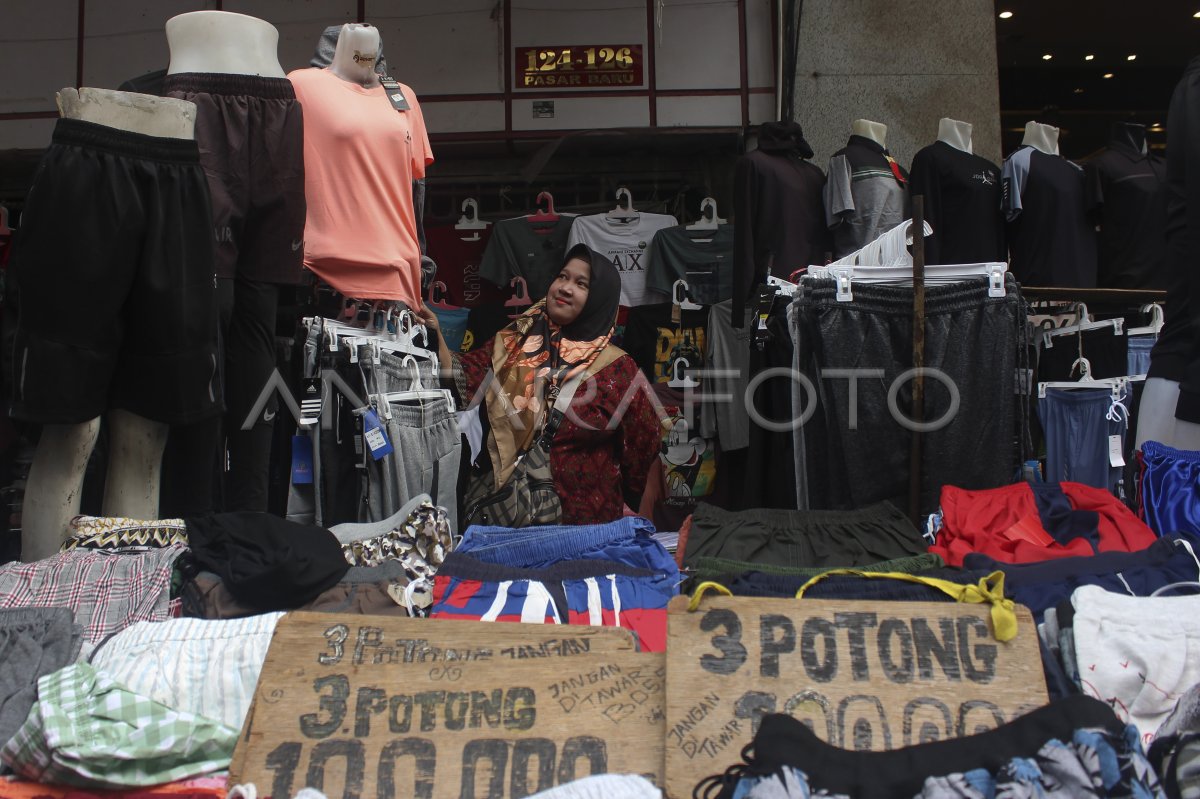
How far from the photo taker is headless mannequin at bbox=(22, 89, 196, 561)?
2.28 metres

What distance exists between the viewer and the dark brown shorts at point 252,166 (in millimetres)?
2736

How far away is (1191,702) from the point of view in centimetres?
142

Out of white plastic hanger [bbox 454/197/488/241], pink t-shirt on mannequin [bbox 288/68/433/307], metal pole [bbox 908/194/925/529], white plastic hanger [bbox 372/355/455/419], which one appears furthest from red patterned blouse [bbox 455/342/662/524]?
white plastic hanger [bbox 454/197/488/241]

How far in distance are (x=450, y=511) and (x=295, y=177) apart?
3.92ft

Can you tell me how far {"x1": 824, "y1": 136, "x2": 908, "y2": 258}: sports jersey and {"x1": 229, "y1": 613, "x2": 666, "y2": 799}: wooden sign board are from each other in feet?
10.6

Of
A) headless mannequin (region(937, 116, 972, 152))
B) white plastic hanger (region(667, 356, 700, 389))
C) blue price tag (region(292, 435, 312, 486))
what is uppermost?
headless mannequin (region(937, 116, 972, 152))

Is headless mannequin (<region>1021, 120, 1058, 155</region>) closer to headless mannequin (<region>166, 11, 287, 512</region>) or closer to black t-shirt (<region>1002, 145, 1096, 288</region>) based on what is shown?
black t-shirt (<region>1002, 145, 1096, 288</region>)

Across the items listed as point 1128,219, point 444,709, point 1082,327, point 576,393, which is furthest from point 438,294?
point 444,709

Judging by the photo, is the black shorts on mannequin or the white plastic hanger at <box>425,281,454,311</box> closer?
the black shorts on mannequin

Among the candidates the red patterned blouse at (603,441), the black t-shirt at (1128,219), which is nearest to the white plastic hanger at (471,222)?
the red patterned blouse at (603,441)

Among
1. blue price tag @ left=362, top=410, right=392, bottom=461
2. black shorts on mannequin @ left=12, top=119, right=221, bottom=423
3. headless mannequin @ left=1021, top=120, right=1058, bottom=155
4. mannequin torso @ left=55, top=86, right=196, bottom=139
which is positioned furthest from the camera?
headless mannequin @ left=1021, top=120, right=1058, bottom=155

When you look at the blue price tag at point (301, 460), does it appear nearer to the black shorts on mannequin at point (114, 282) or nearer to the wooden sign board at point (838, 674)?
the black shorts on mannequin at point (114, 282)

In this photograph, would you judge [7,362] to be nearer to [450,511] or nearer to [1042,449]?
[450,511]

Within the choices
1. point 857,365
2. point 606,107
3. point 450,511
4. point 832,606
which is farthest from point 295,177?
point 606,107
